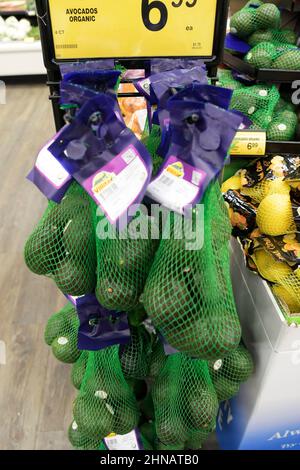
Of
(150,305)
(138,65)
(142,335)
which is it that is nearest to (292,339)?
(142,335)

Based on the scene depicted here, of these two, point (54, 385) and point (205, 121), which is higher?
point (205, 121)

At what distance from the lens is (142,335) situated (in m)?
1.14

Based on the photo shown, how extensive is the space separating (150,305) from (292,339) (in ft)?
1.75

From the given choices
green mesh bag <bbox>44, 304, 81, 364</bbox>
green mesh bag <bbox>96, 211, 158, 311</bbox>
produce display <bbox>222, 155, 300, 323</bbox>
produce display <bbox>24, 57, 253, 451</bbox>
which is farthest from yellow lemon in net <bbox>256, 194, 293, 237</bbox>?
green mesh bag <bbox>44, 304, 81, 364</bbox>

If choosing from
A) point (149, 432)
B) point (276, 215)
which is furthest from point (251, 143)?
point (149, 432)

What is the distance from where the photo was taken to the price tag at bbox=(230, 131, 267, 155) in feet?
4.24

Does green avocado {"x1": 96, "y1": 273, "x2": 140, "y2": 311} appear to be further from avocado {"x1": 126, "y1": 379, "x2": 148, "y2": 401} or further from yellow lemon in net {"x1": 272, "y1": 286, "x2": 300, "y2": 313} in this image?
avocado {"x1": 126, "y1": 379, "x2": 148, "y2": 401}

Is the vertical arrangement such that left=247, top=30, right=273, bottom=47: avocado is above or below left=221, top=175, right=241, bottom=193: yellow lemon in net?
above

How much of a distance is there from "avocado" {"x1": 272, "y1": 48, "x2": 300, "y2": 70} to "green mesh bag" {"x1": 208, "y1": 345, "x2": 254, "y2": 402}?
981mm

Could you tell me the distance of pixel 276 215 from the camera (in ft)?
3.63

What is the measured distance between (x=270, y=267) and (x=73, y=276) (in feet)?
1.89

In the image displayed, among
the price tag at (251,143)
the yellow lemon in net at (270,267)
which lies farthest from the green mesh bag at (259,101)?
the yellow lemon in net at (270,267)

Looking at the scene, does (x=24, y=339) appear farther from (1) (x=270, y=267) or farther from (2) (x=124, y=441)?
(1) (x=270, y=267)
